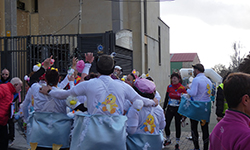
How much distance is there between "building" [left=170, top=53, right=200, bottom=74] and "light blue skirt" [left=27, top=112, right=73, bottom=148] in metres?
50.9

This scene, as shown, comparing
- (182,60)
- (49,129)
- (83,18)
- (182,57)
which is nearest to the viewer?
(49,129)

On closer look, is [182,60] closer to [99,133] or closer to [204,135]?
[204,135]

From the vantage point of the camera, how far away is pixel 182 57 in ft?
193

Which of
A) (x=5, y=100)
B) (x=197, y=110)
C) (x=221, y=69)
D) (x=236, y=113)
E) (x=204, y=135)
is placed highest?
(x=221, y=69)

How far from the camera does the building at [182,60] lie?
55469 millimetres

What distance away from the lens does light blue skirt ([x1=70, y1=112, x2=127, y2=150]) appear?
3123 millimetres

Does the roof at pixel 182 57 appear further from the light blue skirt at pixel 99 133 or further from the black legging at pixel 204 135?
the light blue skirt at pixel 99 133

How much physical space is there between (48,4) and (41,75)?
1222 centimetres

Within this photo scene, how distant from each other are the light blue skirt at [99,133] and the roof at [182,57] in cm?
5462

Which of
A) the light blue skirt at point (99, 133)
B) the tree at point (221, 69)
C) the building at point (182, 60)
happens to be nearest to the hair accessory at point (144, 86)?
the light blue skirt at point (99, 133)

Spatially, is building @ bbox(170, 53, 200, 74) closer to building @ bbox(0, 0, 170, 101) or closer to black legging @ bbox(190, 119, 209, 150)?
building @ bbox(0, 0, 170, 101)

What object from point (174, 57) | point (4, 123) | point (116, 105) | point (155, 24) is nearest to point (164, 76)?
point (155, 24)

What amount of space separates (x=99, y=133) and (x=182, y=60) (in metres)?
55.0

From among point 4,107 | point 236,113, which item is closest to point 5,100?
point 4,107
